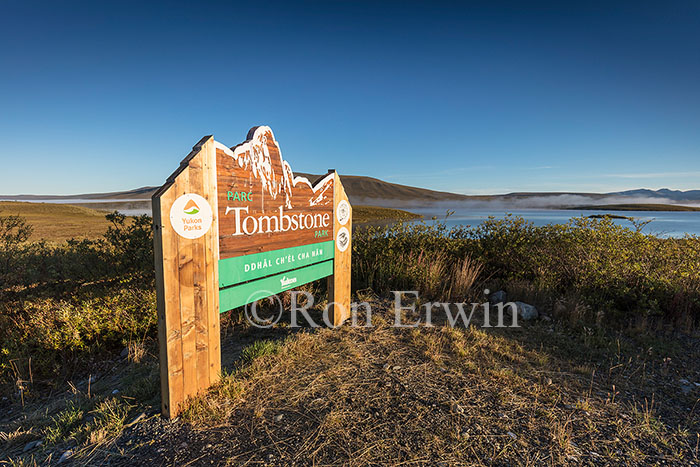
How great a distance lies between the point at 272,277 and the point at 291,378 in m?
1.05

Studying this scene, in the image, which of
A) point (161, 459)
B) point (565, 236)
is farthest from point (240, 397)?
point (565, 236)

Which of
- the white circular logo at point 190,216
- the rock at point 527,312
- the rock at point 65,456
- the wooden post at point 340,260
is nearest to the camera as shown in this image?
the rock at point 65,456

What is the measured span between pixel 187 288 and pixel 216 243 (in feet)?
1.47

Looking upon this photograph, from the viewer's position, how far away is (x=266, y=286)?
3.59m

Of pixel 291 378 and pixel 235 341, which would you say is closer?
pixel 291 378

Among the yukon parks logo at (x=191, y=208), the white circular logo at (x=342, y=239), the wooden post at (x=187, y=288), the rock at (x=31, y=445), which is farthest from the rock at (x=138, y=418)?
the white circular logo at (x=342, y=239)

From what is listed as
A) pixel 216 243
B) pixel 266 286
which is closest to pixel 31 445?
pixel 216 243

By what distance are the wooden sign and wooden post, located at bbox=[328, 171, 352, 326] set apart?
0.61m

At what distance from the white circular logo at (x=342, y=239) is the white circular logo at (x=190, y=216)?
7.53 feet

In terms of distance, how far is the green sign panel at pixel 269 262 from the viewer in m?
3.11

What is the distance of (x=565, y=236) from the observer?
6988 mm

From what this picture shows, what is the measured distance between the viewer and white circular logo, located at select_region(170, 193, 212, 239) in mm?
2564

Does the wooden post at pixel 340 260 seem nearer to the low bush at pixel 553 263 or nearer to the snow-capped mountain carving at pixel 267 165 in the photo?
the snow-capped mountain carving at pixel 267 165

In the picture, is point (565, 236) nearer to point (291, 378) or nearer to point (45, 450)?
point (291, 378)
